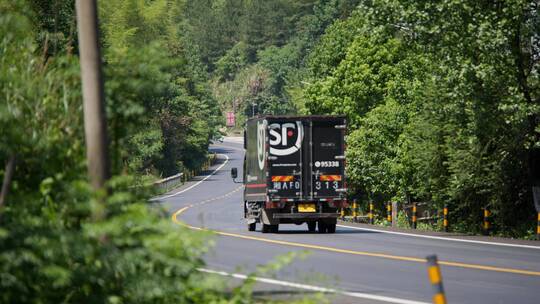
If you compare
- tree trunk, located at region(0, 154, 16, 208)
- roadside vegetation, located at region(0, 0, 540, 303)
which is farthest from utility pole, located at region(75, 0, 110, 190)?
tree trunk, located at region(0, 154, 16, 208)

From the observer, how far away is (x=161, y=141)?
9481 centimetres

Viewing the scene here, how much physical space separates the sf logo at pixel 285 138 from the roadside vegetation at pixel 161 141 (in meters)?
3.23

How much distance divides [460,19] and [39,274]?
24204 millimetres

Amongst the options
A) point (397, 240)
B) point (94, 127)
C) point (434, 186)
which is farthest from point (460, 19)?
point (94, 127)

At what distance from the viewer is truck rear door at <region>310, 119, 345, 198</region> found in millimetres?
33750

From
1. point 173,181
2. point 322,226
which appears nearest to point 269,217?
point 322,226

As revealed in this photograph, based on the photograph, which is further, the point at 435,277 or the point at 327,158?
the point at 327,158

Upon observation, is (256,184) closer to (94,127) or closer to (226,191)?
(94,127)

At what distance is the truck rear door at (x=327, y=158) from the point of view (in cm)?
3375

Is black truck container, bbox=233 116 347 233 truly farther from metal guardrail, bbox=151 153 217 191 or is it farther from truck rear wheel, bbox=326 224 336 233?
metal guardrail, bbox=151 153 217 191

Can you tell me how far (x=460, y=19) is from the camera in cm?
3173

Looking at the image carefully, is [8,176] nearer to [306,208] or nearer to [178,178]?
[306,208]

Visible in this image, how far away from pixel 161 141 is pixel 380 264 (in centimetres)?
7245

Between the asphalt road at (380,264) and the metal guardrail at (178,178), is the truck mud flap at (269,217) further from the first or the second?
the metal guardrail at (178,178)
